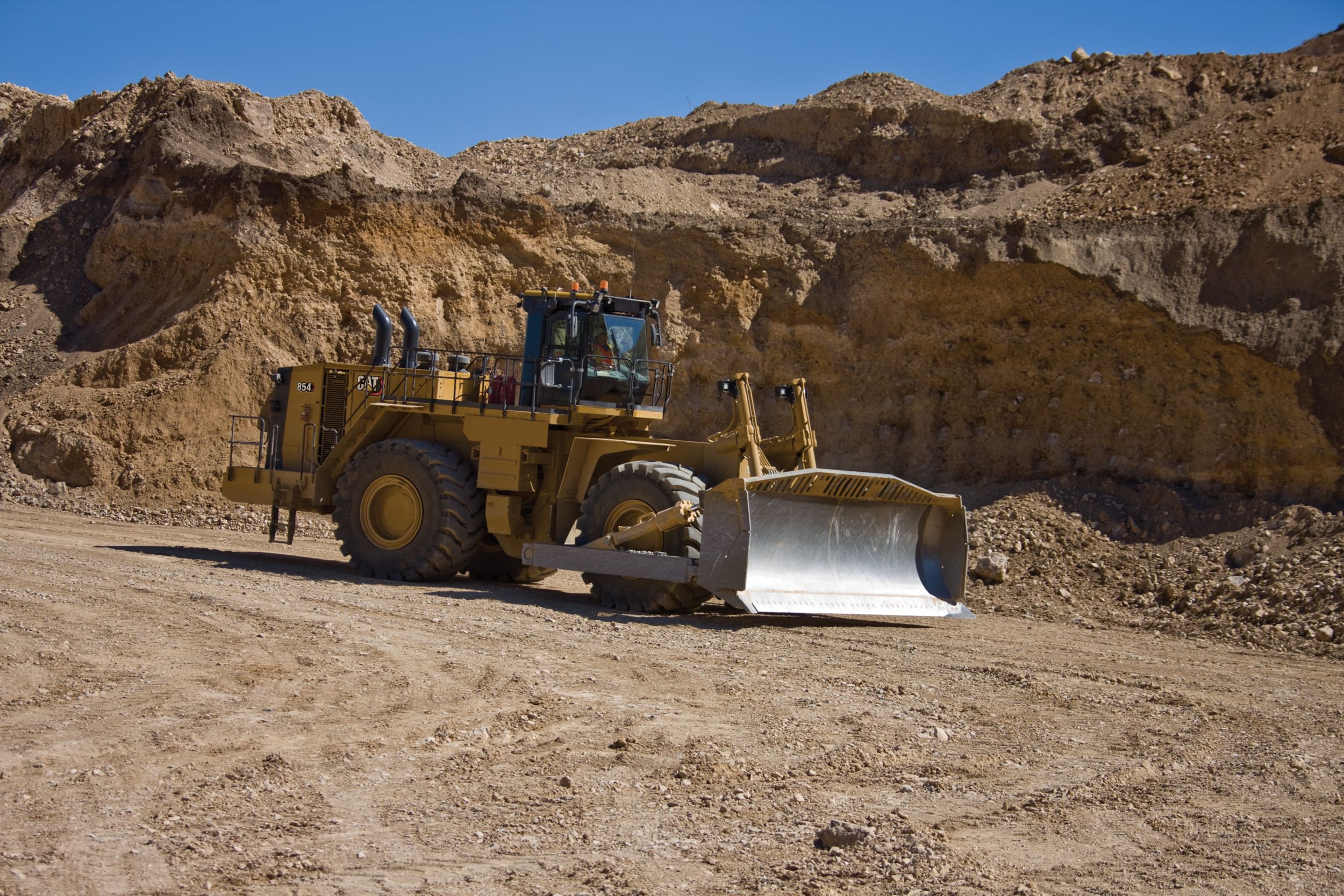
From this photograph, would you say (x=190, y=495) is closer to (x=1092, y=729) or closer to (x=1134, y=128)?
(x=1092, y=729)

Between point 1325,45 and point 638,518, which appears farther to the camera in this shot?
point 1325,45

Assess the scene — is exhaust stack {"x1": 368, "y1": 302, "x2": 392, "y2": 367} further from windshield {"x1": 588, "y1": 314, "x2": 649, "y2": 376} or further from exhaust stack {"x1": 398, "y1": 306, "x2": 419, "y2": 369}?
windshield {"x1": 588, "y1": 314, "x2": 649, "y2": 376}

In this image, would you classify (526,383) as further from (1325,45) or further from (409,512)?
(1325,45)

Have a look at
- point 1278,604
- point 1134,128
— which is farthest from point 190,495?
point 1134,128

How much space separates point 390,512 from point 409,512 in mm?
250

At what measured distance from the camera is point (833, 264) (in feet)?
66.7

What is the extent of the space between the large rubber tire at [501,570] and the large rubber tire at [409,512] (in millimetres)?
656

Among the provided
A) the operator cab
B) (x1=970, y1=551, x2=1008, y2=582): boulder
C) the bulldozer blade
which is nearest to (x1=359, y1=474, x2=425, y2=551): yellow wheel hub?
the operator cab

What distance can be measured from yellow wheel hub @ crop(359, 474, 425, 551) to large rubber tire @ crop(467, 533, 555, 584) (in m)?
0.94

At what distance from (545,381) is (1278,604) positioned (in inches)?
294

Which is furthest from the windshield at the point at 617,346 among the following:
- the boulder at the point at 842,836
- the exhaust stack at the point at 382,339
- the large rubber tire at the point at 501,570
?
the boulder at the point at 842,836

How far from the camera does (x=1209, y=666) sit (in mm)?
9430

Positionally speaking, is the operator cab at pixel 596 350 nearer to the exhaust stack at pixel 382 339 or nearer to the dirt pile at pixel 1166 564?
the exhaust stack at pixel 382 339

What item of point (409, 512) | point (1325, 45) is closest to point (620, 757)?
point (409, 512)
